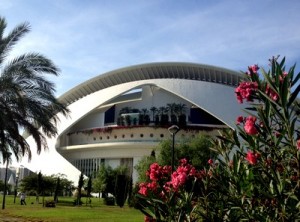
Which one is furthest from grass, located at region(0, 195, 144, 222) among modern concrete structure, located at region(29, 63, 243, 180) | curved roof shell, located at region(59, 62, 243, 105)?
curved roof shell, located at region(59, 62, 243, 105)

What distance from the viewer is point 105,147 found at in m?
49.5

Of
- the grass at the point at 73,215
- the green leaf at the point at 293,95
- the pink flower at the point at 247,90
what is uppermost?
the pink flower at the point at 247,90

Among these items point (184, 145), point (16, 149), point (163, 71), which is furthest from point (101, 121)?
point (16, 149)

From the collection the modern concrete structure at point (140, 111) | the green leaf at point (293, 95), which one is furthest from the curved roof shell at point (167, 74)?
the green leaf at point (293, 95)

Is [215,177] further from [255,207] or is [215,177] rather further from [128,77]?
[128,77]

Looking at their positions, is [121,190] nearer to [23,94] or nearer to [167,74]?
[23,94]

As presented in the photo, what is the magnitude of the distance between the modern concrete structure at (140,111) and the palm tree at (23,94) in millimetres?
31782

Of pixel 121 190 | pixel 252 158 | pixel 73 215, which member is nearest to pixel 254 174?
pixel 252 158

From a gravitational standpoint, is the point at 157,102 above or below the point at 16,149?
above

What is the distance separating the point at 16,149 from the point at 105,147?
34.2 m

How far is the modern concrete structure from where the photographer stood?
47.9 meters

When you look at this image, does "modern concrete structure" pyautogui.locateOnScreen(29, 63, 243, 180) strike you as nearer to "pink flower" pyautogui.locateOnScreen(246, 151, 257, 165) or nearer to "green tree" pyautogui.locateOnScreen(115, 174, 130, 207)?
"green tree" pyautogui.locateOnScreen(115, 174, 130, 207)

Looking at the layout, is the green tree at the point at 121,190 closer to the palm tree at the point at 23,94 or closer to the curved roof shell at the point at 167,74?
the palm tree at the point at 23,94

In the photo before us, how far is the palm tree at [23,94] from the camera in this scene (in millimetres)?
13188
